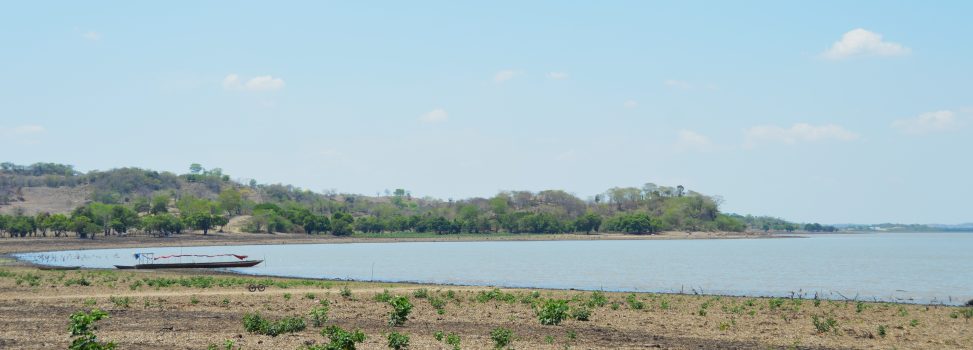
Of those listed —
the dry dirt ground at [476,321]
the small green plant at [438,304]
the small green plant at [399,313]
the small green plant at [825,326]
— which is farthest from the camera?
the small green plant at [438,304]

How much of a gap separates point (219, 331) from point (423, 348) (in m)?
7.70

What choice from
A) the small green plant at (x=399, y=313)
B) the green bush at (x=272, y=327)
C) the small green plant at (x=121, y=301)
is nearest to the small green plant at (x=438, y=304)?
the small green plant at (x=399, y=313)

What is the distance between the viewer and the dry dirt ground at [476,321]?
25312 millimetres

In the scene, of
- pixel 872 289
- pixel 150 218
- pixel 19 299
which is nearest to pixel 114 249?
pixel 150 218

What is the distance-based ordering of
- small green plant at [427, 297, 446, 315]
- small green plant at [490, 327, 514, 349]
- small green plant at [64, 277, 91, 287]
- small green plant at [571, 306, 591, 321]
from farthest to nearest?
small green plant at [64, 277, 91, 287], small green plant at [427, 297, 446, 315], small green plant at [571, 306, 591, 321], small green plant at [490, 327, 514, 349]

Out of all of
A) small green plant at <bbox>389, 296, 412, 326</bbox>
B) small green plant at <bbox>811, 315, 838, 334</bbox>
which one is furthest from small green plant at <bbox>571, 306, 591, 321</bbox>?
small green plant at <bbox>811, 315, 838, 334</bbox>

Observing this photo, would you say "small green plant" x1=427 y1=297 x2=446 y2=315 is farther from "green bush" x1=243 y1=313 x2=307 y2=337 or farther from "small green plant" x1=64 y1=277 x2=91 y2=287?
"small green plant" x1=64 y1=277 x2=91 y2=287

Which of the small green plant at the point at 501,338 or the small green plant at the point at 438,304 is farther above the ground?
the small green plant at the point at 501,338

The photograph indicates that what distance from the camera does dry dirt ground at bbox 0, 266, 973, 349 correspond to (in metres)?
25.3

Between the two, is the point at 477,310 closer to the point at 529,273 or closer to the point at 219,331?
the point at 219,331

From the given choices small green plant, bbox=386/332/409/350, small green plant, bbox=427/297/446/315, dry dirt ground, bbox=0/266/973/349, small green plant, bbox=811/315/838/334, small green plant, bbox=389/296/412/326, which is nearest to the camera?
small green plant, bbox=386/332/409/350

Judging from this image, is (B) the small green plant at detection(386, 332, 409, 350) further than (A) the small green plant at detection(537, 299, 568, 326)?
No

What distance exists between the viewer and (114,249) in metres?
141

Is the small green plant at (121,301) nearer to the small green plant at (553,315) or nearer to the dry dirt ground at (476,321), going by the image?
the dry dirt ground at (476,321)
